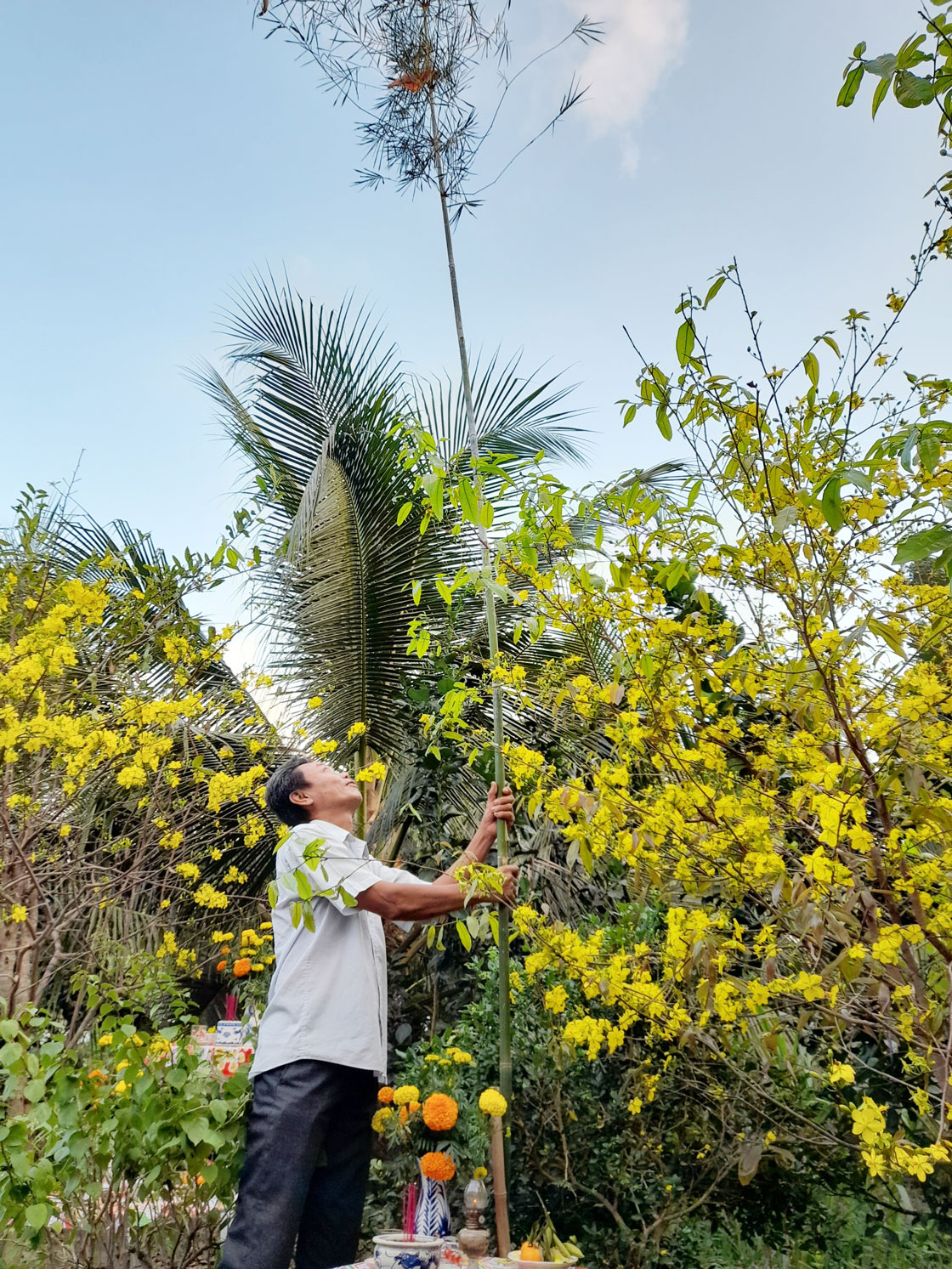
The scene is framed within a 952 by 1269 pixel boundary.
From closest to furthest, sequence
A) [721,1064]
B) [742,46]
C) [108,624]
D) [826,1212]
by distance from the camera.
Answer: [721,1064], [826,1212], [742,46], [108,624]

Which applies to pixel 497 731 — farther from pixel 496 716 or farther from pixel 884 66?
pixel 884 66

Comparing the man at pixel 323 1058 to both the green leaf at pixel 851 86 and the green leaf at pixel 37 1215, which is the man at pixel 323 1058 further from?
the green leaf at pixel 851 86

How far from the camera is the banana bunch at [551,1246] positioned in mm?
1980

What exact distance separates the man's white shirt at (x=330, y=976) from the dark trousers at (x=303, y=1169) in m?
0.05

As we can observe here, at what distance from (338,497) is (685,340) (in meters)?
3.46

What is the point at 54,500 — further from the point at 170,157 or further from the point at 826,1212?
the point at 826,1212

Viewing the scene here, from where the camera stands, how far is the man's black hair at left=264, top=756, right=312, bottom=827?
Answer: 7.51ft

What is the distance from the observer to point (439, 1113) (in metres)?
2.13

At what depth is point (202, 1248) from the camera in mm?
2236

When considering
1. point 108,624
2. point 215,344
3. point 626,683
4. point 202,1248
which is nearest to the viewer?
point 626,683

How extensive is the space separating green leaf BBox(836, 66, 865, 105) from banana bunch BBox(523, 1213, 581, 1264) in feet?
7.06

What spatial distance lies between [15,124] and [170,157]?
0.74m

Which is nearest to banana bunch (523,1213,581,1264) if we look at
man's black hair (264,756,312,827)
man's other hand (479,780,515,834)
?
man's other hand (479,780,515,834)

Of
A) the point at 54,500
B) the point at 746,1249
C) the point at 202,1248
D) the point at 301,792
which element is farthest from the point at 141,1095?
the point at 54,500
